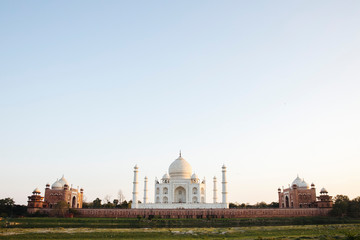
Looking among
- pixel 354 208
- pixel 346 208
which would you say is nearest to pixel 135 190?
pixel 346 208

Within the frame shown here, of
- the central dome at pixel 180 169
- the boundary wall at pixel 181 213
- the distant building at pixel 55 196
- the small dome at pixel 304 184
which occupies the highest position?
the central dome at pixel 180 169

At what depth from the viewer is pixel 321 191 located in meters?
47.7

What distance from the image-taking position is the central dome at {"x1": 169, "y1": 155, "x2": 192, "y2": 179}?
53562 millimetres

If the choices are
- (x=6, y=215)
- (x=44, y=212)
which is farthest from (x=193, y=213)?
(x=6, y=215)

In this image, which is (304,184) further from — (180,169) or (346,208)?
(180,169)

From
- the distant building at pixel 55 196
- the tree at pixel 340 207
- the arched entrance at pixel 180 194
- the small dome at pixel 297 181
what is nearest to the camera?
the tree at pixel 340 207

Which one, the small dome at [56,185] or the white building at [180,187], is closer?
the small dome at [56,185]

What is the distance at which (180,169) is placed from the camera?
53.7m

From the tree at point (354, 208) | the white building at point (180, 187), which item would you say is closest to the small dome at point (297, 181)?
the tree at point (354, 208)

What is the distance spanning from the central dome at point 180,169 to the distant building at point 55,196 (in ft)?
49.6

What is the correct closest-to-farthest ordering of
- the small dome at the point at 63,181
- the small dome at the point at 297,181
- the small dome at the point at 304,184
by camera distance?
1. the small dome at the point at 63,181
2. the small dome at the point at 304,184
3. the small dome at the point at 297,181

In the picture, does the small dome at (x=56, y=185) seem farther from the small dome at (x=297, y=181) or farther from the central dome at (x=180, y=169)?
the small dome at (x=297, y=181)

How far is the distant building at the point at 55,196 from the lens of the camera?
4431cm

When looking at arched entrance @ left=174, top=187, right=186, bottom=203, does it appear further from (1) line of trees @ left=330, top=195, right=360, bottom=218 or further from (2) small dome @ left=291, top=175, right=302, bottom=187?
(1) line of trees @ left=330, top=195, right=360, bottom=218
